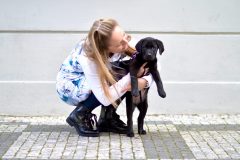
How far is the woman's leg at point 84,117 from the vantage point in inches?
249

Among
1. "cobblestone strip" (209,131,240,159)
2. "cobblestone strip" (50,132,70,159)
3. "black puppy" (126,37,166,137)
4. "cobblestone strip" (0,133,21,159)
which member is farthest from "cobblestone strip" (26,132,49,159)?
"cobblestone strip" (209,131,240,159)

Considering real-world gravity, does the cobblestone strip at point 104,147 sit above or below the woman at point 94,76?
below

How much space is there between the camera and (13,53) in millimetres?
8078

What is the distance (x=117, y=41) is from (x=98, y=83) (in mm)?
520

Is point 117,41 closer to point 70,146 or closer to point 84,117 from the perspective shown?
point 84,117

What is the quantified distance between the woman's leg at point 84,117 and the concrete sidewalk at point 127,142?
0.29 ft

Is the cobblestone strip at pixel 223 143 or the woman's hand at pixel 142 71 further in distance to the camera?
the woman's hand at pixel 142 71

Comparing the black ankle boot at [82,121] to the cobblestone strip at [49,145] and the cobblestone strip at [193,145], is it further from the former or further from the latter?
the cobblestone strip at [193,145]

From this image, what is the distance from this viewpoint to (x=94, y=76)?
5.98 metres

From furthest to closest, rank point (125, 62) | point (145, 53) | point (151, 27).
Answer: point (151, 27) < point (125, 62) < point (145, 53)

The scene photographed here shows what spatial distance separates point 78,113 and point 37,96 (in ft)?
6.50

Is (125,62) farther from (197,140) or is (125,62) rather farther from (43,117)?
(43,117)

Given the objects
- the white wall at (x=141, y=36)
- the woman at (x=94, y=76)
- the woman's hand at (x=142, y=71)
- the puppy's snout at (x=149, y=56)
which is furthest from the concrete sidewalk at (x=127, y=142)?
the puppy's snout at (x=149, y=56)

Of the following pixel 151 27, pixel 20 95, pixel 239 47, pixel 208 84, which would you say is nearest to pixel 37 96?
pixel 20 95
